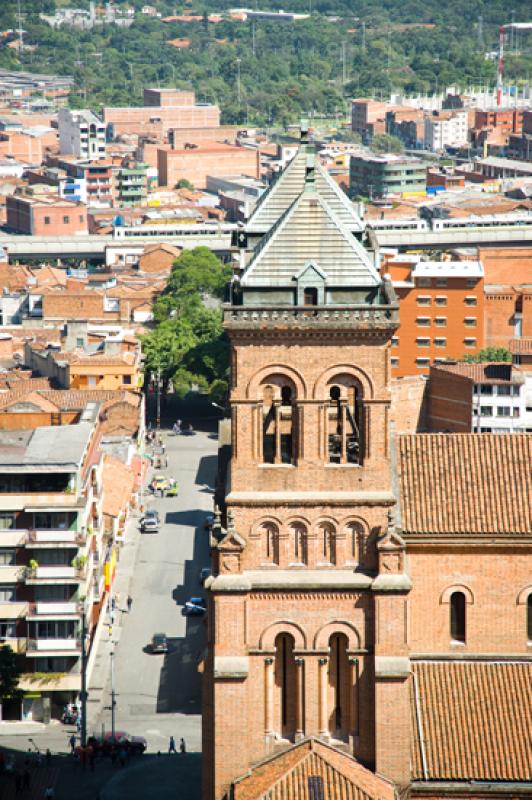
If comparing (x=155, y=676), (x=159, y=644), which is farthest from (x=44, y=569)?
(x=159, y=644)

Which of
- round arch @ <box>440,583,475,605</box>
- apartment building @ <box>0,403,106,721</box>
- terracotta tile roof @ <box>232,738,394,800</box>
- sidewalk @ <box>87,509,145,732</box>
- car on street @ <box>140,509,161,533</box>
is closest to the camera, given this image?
terracotta tile roof @ <box>232,738,394,800</box>

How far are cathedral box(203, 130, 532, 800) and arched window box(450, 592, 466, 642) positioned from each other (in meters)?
2.47

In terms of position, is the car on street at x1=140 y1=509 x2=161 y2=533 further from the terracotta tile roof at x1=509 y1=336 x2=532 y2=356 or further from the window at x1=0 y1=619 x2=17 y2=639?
the terracotta tile roof at x1=509 y1=336 x2=532 y2=356

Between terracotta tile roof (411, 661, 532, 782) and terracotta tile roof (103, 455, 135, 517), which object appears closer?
terracotta tile roof (411, 661, 532, 782)

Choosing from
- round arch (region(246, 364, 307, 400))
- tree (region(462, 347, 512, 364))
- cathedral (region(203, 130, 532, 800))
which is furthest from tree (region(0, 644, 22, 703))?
tree (region(462, 347, 512, 364))

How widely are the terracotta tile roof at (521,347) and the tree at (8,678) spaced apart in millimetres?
50220

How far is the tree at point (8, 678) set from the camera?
67562mm

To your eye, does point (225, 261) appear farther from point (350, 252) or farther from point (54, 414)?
point (350, 252)

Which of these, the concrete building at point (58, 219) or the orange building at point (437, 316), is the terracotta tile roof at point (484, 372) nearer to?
the orange building at point (437, 316)

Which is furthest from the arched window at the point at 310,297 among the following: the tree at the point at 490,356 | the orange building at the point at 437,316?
the orange building at the point at 437,316

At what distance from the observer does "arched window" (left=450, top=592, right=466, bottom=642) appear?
1970 inches

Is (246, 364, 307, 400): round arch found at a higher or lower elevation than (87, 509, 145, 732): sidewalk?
higher

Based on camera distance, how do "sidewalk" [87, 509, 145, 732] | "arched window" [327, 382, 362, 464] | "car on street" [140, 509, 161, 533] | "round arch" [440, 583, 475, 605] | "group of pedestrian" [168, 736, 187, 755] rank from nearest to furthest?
"arched window" [327, 382, 362, 464] < "round arch" [440, 583, 475, 605] < "group of pedestrian" [168, 736, 187, 755] < "sidewalk" [87, 509, 145, 732] < "car on street" [140, 509, 161, 533]

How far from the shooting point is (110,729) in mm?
67688
